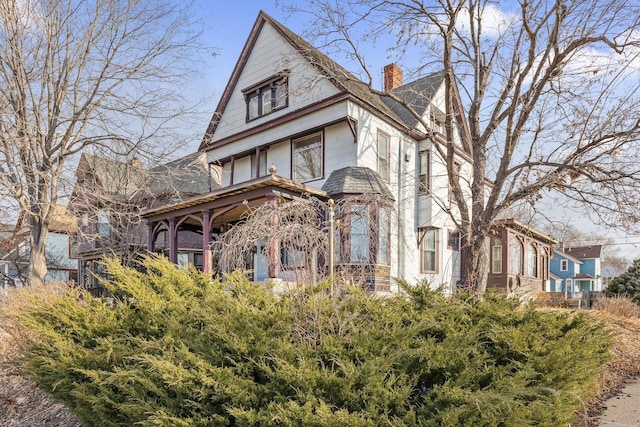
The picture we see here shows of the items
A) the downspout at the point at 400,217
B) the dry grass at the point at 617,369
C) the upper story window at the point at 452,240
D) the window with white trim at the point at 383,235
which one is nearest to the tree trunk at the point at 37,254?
the window with white trim at the point at 383,235

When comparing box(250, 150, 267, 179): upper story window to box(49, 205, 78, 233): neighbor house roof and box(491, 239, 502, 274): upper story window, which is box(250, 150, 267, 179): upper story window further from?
box(491, 239, 502, 274): upper story window

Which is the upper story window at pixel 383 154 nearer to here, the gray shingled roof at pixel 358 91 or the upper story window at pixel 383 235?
the gray shingled roof at pixel 358 91

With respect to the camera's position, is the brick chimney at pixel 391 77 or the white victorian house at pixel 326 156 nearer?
the white victorian house at pixel 326 156

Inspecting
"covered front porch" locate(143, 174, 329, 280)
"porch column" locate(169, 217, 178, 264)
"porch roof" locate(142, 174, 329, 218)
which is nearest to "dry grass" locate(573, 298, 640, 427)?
"covered front porch" locate(143, 174, 329, 280)

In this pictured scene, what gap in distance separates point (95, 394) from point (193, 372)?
5.15 feet

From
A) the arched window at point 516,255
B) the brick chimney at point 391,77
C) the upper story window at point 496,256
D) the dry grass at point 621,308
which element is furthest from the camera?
the arched window at point 516,255

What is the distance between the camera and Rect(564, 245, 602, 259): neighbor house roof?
156ft

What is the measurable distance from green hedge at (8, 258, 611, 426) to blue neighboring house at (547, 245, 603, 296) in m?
44.1

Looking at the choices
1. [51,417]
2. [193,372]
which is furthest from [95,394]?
[51,417]

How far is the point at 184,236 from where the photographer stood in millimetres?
19344

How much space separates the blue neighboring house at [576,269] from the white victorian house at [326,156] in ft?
113

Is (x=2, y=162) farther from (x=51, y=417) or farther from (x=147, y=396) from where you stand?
(x=147, y=396)

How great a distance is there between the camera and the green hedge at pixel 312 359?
2.46m

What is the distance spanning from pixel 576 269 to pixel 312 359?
172 ft
